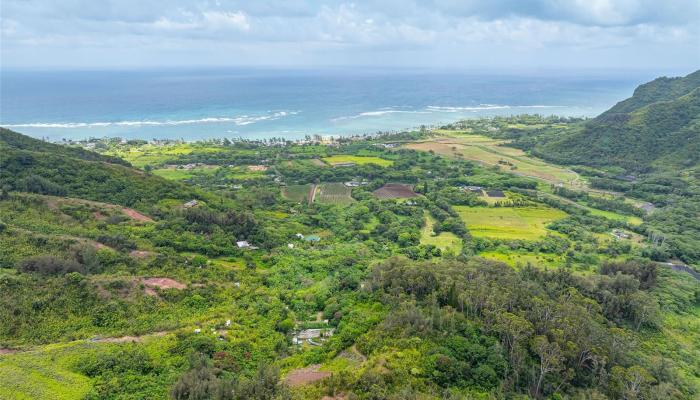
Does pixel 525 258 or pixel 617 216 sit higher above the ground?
pixel 617 216

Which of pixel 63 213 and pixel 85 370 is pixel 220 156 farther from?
pixel 85 370

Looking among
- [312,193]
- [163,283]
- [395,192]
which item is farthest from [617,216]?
[163,283]

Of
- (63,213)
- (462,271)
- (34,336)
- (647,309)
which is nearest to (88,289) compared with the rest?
(34,336)

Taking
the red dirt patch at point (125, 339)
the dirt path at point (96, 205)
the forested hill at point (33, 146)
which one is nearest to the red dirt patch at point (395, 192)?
the dirt path at point (96, 205)

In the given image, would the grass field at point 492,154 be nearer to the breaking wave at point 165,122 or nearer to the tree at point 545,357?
the tree at point 545,357

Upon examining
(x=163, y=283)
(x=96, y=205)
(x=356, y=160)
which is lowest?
(x=163, y=283)

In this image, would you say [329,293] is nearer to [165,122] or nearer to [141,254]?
[141,254]

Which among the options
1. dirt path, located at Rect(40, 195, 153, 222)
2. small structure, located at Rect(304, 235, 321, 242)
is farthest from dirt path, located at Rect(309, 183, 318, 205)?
dirt path, located at Rect(40, 195, 153, 222)
